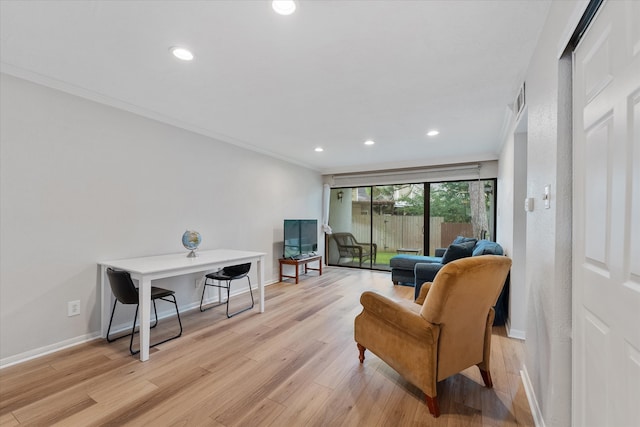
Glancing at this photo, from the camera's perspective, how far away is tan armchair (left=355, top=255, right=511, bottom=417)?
1613 mm

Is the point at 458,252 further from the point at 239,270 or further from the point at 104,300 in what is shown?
the point at 104,300

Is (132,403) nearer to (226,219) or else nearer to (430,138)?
(226,219)

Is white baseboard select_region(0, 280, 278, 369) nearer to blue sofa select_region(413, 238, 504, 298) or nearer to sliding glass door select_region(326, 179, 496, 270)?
blue sofa select_region(413, 238, 504, 298)

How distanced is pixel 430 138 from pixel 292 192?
2700 millimetres

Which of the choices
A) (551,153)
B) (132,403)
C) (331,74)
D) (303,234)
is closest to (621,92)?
(551,153)

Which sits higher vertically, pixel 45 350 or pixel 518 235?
pixel 518 235

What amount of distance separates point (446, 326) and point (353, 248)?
4859mm

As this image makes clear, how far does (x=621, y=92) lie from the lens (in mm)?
872

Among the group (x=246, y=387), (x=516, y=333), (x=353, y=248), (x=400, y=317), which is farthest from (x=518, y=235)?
(x=353, y=248)

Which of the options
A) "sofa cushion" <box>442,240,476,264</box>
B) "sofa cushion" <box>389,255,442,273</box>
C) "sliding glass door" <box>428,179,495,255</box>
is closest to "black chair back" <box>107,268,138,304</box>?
"sofa cushion" <box>442,240,476,264</box>

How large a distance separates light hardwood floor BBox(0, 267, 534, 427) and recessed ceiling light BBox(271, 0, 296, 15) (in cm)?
239

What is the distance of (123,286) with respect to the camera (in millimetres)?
2375

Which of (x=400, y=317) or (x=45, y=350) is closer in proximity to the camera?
(x=400, y=317)

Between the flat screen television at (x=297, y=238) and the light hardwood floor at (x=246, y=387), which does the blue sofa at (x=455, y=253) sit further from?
the flat screen television at (x=297, y=238)
